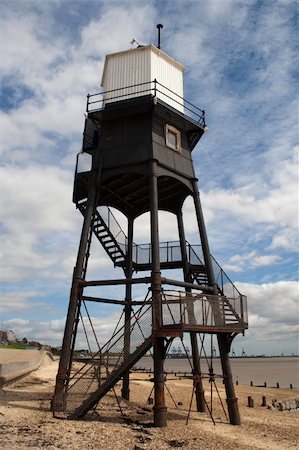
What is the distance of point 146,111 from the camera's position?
18906mm

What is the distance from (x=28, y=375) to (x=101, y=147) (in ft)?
63.4

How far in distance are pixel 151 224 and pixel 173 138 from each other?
4.94 meters

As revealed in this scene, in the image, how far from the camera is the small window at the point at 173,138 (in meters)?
19.3

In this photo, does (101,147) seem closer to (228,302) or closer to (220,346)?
(228,302)

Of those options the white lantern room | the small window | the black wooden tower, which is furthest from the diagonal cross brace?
the white lantern room

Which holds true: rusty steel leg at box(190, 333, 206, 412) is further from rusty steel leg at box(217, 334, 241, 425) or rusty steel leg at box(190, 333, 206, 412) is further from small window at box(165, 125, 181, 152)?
small window at box(165, 125, 181, 152)

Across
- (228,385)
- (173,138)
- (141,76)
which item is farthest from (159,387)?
(141,76)

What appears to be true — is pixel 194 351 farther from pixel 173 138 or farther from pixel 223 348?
pixel 173 138

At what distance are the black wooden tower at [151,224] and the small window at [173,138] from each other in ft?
0.17

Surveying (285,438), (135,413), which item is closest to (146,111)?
(135,413)

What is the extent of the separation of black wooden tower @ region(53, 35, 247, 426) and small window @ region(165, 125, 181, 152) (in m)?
0.05

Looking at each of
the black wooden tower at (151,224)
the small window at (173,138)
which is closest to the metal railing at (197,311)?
the black wooden tower at (151,224)

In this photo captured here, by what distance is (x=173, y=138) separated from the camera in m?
19.6

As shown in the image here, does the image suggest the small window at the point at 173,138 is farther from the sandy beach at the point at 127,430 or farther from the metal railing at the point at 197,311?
the sandy beach at the point at 127,430
